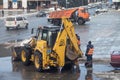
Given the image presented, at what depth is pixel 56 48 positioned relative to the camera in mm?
21469

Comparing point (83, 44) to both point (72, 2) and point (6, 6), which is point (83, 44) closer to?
point (72, 2)

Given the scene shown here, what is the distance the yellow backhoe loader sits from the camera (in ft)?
70.7

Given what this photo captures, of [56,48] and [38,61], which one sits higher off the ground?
[56,48]

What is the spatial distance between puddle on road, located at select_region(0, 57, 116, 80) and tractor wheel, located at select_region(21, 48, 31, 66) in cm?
29

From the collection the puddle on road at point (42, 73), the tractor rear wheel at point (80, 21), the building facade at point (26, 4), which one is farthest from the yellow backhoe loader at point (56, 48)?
the building facade at point (26, 4)

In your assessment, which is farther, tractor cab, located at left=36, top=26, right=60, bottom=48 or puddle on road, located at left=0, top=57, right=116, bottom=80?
tractor cab, located at left=36, top=26, right=60, bottom=48

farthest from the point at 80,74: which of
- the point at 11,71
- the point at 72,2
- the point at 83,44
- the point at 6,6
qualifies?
the point at 6,6

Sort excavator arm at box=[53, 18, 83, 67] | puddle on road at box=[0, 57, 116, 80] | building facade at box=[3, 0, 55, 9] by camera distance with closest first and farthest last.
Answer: puddle on road at box=[0, 57, 116, 80] → excavator arm at box=[53, 18, 83, 67] → building facade at box=[3, 0, 55, 9]

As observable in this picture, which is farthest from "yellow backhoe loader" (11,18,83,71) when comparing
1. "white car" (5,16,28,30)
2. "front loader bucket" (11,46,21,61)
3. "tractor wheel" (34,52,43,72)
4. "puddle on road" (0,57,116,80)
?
Result: "white car" (5,16,28,30)

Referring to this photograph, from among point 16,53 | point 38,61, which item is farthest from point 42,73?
point 16,53

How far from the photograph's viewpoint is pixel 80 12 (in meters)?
64.1

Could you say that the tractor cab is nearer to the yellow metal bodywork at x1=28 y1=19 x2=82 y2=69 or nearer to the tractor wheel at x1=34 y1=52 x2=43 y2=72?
the yellow metal bodywork at x1=28 y1=19 x2=82 y2=69

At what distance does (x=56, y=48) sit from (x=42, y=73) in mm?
1488

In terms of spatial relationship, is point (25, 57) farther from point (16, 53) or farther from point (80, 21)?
point (80, 21)
